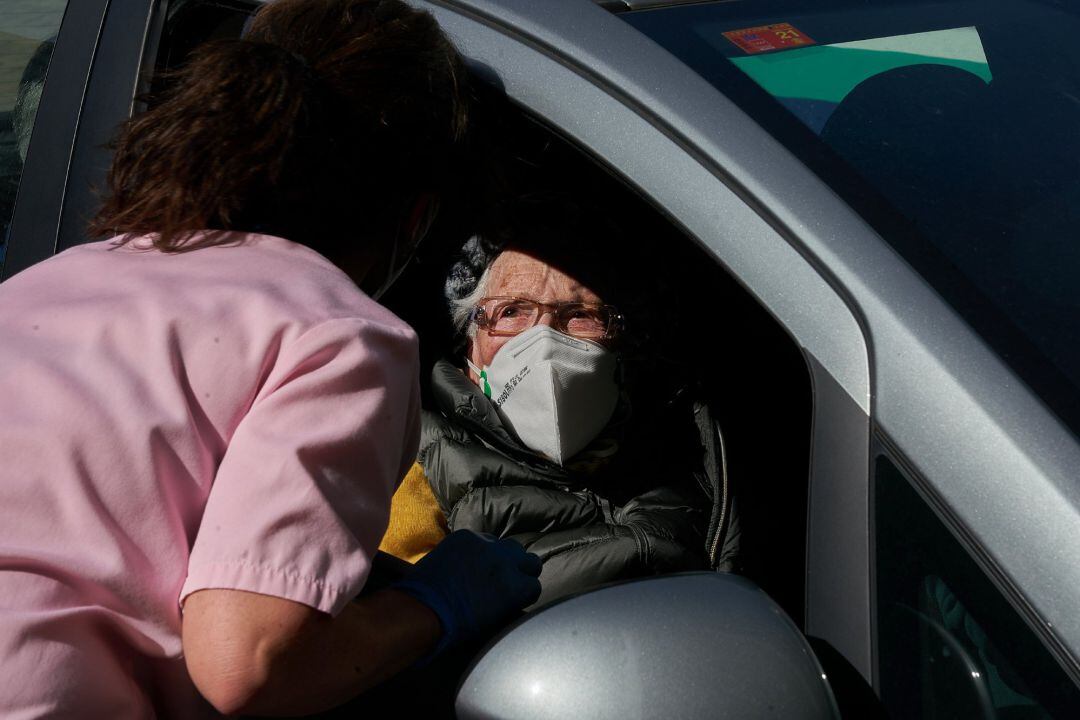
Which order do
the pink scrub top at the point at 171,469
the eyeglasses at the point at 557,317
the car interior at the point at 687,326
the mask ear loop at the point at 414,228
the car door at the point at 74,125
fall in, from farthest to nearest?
1. the eyeglasses at the point at 557,317
2. the car interior at the point at 687,326
3. the car door at the point at 74,125
4. the mask ear loop at the point at 414,228
5. the pink scrub top at the point at 171,469

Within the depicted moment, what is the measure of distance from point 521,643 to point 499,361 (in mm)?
1149

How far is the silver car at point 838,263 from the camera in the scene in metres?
Answer: 1.12

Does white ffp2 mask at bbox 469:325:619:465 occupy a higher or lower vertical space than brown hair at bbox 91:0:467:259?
lower

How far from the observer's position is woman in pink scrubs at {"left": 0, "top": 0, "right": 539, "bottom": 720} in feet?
3.38

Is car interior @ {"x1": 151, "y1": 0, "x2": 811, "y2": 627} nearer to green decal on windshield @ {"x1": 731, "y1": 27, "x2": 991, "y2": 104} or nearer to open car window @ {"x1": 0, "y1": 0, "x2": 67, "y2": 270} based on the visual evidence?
open car window @ {"x1": 0, "y1": 0, "x2": 67, "y2": 270}

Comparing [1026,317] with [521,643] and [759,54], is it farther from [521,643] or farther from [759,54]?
[521,643]

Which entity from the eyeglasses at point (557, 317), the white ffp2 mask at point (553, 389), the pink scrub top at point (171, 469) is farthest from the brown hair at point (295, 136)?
the eyeglasses at point (557, 317)

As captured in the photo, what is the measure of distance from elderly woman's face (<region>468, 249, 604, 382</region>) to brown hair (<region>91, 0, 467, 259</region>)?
876 mm

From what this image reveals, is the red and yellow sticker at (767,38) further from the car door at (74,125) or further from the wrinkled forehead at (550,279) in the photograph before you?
the car door at (74,125)

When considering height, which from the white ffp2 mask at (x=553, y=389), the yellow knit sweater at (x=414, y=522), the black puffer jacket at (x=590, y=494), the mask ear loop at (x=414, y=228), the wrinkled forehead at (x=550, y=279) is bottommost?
the yellow knit sweater at (x=414, y=522)

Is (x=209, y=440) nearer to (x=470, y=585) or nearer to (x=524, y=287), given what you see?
(x=470, y=585)

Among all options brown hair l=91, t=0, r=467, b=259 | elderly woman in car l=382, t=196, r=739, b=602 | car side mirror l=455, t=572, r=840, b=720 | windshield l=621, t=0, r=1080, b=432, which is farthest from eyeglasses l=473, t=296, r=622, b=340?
car side mirror l=455, t=572, r=840, b=720

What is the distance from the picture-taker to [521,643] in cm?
115

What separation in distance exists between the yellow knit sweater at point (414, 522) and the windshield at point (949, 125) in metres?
1.01
